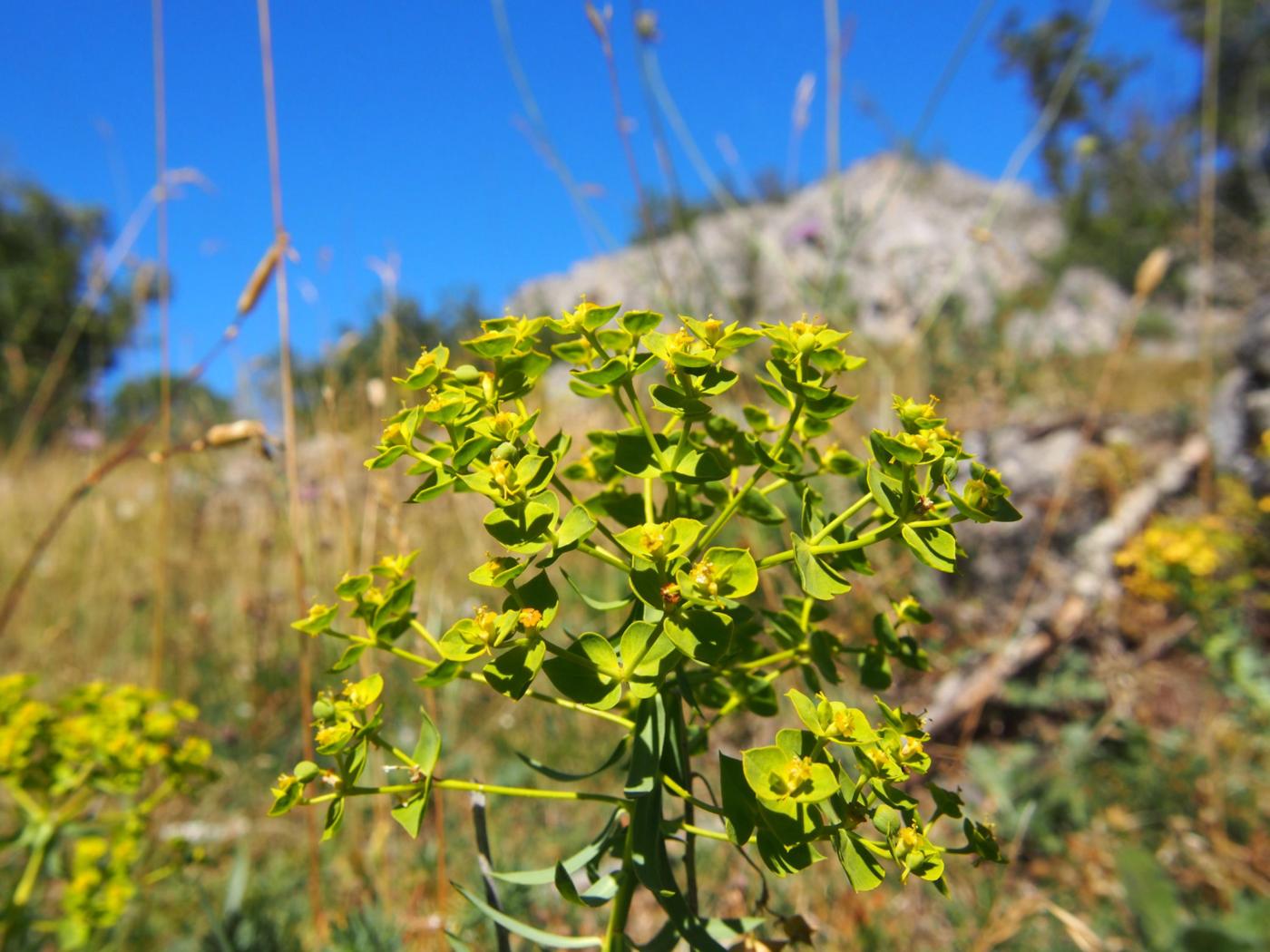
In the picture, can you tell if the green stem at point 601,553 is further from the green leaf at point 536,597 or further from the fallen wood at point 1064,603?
the fallen wood at point 1064,603

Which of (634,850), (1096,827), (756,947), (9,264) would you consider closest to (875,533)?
(634,850)

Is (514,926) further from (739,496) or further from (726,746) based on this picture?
(726,746)

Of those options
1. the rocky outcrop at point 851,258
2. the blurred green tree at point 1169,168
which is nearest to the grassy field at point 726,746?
the rocky outcrop at point 851,258

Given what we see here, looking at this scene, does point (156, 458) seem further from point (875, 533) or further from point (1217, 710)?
point (1217, 710)

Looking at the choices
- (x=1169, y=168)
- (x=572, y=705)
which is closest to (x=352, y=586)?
(x=572, y=705)

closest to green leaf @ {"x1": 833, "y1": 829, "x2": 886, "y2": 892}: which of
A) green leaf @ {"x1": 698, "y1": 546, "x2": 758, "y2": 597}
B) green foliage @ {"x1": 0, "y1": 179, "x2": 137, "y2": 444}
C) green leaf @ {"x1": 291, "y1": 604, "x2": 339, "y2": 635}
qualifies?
green leaf @ {"x1": 698, "y1": 546, "x2": 758, "y2": 597}
